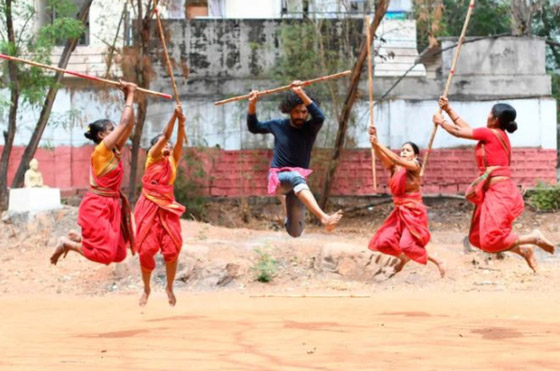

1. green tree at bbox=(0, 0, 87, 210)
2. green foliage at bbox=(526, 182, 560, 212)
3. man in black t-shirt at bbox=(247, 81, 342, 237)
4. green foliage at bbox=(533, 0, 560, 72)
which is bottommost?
green foliage at bbox=(526, 182, 560, 212)

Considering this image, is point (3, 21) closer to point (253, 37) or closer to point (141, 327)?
point (253, 37)

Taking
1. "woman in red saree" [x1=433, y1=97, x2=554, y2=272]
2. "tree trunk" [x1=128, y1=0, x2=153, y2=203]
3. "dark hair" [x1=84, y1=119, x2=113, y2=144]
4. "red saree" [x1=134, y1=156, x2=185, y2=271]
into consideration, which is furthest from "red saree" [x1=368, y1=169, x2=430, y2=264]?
"tree trunk" [x1=128, y1=0, x2=153, y2=203]

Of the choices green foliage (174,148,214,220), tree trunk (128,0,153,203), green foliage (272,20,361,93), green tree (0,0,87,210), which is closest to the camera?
green tree (0,0,87,210)

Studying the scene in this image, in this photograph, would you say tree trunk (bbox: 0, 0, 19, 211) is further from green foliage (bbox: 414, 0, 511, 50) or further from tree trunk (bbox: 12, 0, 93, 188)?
green foliage (bbox: 414, 0, 511, 50)

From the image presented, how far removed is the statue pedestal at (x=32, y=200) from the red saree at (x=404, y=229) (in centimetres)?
985

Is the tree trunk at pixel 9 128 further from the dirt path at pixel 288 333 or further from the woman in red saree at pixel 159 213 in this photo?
the woman in red saree at pixel 159 213

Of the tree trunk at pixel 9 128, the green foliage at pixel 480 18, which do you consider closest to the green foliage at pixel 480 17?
the green foliage at pixel 480 18

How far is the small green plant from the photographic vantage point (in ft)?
56.6

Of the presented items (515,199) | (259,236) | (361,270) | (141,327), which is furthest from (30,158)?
(515,199)

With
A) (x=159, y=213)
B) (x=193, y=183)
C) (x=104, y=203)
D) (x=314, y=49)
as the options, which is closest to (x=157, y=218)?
(x=159, y=213)

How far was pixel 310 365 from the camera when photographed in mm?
8188

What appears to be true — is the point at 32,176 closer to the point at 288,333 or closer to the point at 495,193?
the point at 288,333

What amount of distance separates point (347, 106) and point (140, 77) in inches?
184

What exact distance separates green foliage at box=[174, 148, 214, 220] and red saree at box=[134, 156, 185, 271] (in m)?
11.0
